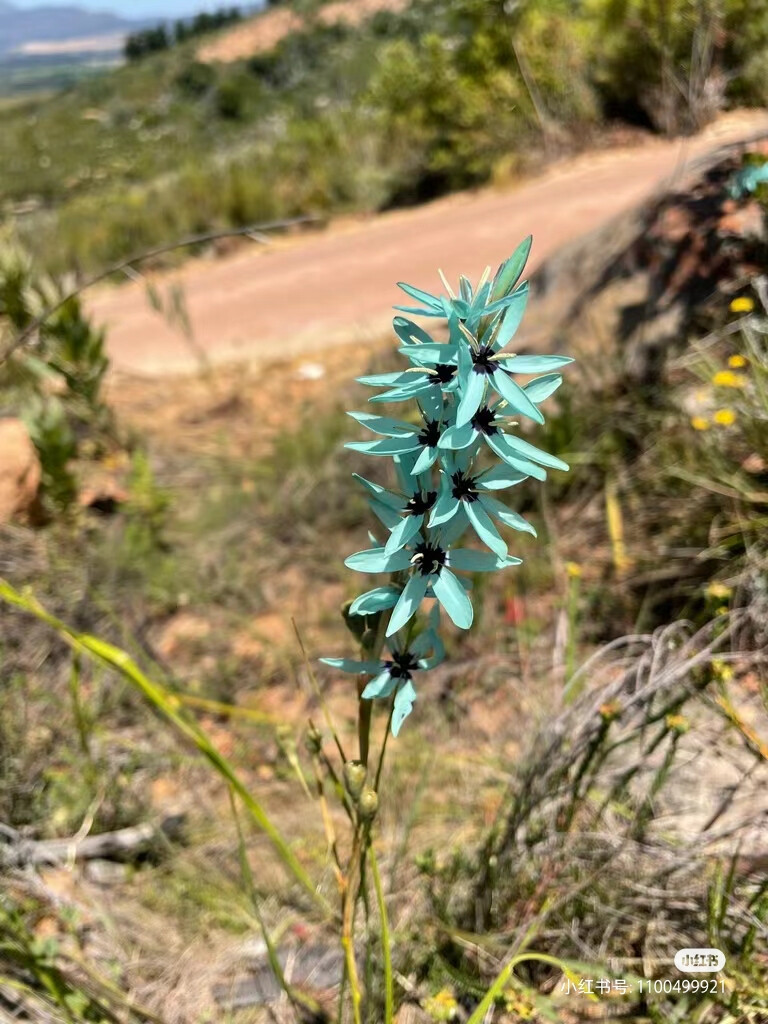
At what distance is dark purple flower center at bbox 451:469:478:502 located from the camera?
0.91 metres

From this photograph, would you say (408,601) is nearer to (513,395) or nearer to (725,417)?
(513,395)

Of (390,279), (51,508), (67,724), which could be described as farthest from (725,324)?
(390,279)

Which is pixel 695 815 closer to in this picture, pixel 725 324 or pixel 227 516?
pixel 725 324

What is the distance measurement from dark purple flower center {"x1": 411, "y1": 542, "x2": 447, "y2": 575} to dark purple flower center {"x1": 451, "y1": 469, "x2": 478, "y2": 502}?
0.28ft

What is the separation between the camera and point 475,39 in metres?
9.66

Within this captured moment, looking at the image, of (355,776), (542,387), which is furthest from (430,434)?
(355,776)

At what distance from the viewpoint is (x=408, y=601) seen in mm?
925

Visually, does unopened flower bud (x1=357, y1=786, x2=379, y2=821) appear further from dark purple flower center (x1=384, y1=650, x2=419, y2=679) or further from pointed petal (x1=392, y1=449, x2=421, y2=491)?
pointed petal (x1=392, y1=449, x2=421, y2=491)

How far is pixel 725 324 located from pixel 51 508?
3100mm

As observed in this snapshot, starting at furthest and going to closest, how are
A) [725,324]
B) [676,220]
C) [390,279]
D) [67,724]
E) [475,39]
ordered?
[475,39] → [390,279] → [676,220] → [725,324] → [67,724]

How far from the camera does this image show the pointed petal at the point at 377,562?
0.93m

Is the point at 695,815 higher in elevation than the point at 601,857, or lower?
lower

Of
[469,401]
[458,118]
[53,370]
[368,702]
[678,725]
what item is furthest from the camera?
[458,118]

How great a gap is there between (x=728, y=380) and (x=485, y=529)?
79.8 inches
